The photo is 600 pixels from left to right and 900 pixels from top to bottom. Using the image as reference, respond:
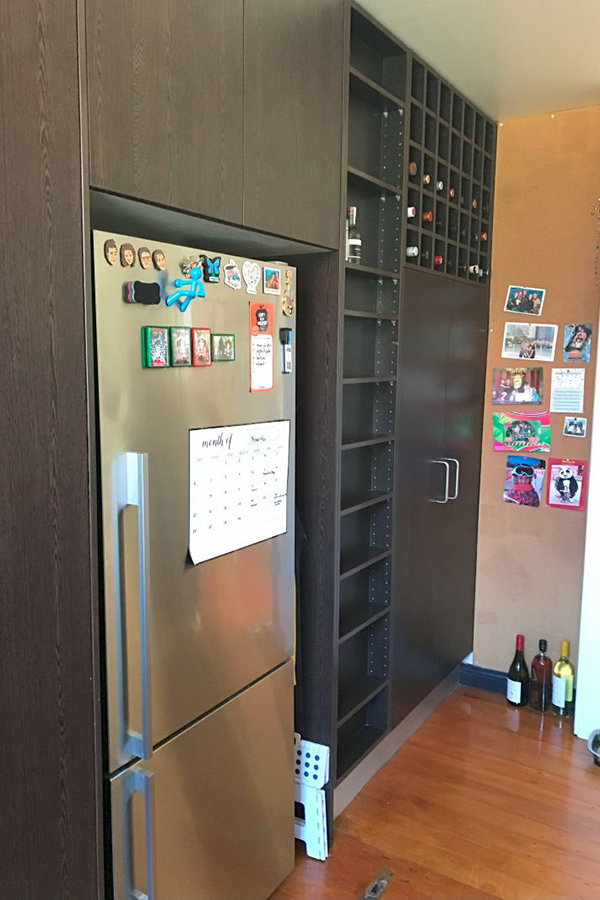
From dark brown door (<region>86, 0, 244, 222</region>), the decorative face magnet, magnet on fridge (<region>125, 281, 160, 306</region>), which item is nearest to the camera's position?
dark brown door (<region>86, 0, 244, 222</region>)

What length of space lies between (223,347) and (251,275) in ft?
0.70

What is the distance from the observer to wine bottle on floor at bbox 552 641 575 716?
3154 mm

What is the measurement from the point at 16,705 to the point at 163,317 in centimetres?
77

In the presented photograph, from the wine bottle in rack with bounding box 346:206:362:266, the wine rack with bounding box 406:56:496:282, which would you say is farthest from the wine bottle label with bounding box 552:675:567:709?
the wine bottle in rack with bounding box 346:206:362:266

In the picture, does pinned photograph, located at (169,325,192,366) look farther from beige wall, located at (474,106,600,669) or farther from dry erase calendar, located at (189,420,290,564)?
beige wall, located at (474,106,600,669)

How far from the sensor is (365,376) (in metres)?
2.61

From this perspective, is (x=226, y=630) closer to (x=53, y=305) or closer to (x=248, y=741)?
(x=248, y=741)

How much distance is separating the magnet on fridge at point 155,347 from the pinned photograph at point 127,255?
12cm

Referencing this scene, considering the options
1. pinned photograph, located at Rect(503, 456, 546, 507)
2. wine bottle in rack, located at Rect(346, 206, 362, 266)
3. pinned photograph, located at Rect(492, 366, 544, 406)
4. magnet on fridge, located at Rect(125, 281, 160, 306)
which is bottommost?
pinned photograph, located at Rect(503, 456, 546, 507)

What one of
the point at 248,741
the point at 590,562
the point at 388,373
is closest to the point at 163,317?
the point at 248,741

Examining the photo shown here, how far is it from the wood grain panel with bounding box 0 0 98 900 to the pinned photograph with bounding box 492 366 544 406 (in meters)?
2.43

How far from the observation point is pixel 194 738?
1.66 m

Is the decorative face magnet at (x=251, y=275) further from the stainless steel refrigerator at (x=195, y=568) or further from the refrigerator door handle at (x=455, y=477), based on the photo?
the refrigerator door handle at (x=455, y=477)

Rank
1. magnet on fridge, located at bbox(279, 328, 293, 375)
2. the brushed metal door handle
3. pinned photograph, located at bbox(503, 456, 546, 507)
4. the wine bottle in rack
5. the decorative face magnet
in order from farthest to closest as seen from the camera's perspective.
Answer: pinned photograph, located at bbox(503, 456, 546, 507), the brushed metal door handle, the wine bottle in rack, magnet on fridge, located at bbox(279, 328, 293, 375), the decorative face magnet
